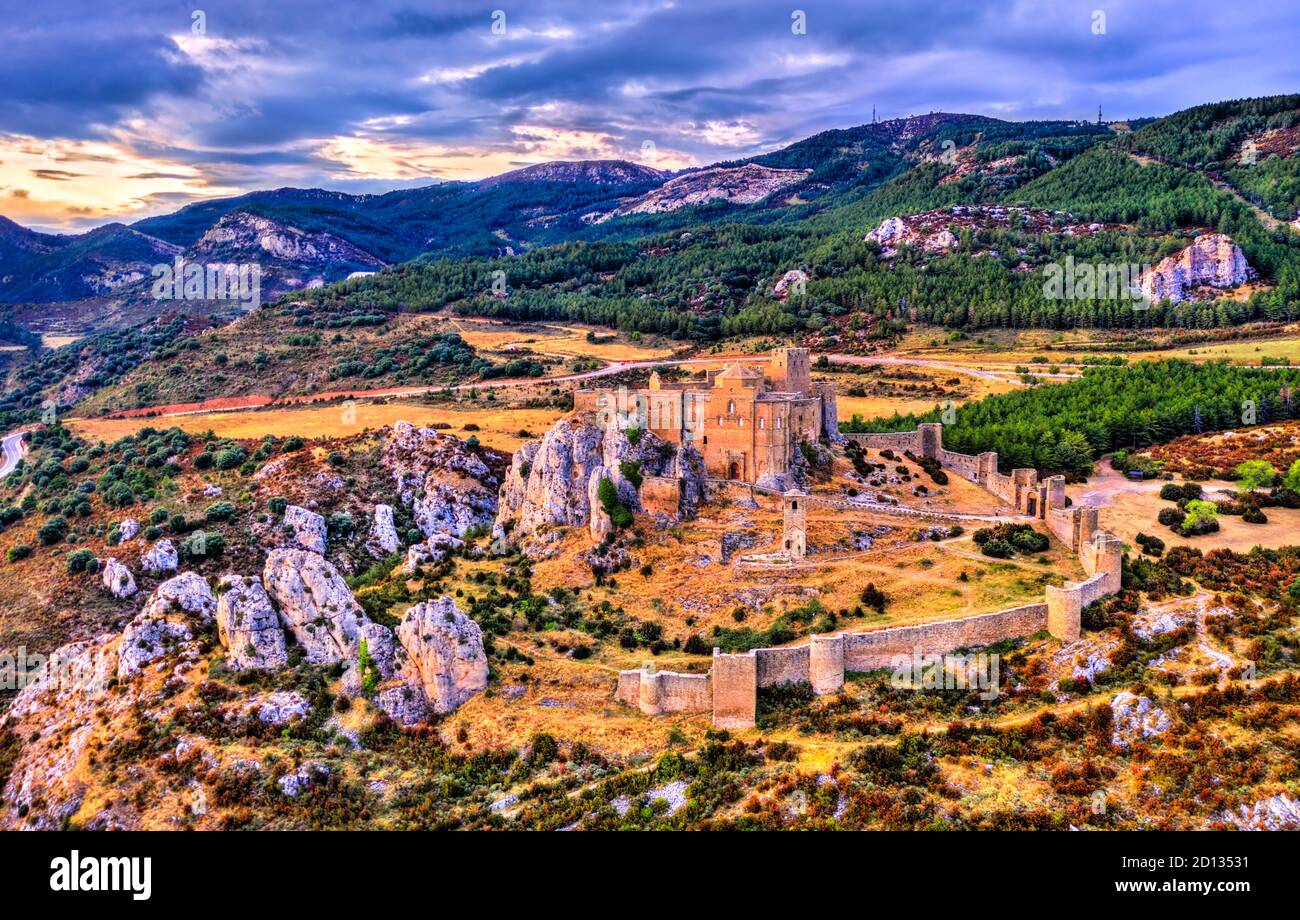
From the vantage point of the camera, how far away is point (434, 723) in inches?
1281

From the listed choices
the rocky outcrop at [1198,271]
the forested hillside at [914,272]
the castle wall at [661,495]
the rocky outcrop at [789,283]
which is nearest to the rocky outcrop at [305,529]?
the castle wall at [661,495]

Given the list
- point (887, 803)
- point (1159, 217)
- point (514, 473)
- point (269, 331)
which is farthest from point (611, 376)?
point (1159, 217)

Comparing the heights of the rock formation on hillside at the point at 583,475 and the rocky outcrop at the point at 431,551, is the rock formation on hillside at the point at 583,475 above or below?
above

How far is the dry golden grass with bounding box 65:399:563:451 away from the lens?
7706cm

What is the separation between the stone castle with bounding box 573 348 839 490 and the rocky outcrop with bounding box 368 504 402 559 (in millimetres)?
17966

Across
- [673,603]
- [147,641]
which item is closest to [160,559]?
[147,641]

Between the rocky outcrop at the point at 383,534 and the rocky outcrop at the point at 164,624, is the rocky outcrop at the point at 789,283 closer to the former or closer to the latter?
the rocky outcrop at the point at 383,534

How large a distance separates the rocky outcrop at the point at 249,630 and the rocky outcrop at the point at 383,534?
76.1 ft

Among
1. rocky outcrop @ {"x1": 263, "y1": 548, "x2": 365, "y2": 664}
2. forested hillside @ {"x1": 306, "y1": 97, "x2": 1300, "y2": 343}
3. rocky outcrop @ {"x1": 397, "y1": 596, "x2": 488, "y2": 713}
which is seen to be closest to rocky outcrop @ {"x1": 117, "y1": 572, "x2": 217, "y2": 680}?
rocky outcrop @ {"x1": 263, "y1": 548, "x2": 365, "y2": 664}

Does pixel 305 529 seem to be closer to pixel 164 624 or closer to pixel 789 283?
pixel 164 624

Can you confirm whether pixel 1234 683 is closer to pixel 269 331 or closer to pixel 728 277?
pixel 269 331

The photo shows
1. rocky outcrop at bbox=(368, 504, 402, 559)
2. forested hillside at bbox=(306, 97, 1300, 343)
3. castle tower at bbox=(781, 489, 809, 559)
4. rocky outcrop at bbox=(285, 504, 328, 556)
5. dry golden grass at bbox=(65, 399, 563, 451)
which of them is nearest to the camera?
castle tower at bbox=(781, 489, 809, 559)

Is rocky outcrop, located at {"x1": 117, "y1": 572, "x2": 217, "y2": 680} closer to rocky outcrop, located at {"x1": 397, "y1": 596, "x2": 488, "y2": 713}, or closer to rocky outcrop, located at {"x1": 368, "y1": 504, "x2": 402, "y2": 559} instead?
rocky outcrop, located at {"x1": 397, "y1": 596, "x2": 488, "y2": 713}

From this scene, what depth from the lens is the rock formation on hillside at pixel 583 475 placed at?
46.0m
